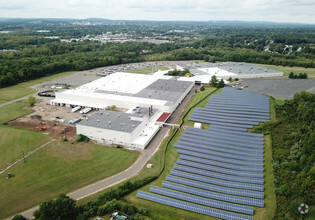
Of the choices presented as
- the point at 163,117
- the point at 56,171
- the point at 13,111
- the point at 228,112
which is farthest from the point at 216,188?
the point at 13,111

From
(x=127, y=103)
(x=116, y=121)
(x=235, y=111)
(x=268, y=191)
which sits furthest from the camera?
(x=127, y=103)

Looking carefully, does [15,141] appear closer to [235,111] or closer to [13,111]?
[13,111]

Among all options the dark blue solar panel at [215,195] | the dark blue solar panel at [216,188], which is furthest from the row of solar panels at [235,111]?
the dark blue solar panel at [215,195]

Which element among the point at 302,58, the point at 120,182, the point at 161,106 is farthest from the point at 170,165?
the point at 302,58

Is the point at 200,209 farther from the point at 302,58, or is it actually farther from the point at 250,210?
the point at 302,58

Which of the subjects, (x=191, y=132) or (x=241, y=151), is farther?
(x=191, y=132)

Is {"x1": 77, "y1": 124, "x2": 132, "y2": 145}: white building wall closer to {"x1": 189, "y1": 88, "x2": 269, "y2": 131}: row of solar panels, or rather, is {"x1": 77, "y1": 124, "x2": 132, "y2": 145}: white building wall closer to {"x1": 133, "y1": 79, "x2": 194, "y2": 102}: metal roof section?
{"x1": 189, "y1": 88, "x2": 269, "y2": 131}: row of solar panels

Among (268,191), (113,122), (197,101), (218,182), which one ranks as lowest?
(218,182)
